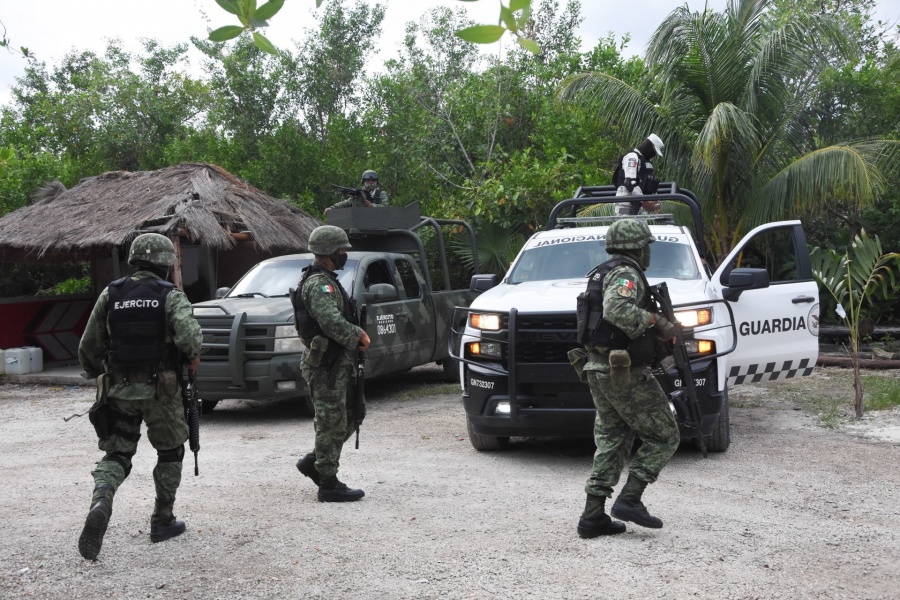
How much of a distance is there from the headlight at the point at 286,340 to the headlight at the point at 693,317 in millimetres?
3840

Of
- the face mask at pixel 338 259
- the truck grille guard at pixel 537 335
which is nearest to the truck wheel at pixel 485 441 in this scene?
the truck grille guard at pixel 537 335

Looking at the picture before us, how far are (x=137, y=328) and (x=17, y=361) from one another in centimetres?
1008

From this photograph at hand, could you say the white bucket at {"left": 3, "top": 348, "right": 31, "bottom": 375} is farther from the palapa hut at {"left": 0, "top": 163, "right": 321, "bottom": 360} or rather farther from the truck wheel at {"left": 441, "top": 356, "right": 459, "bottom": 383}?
the truck wheel at {"left": 441, "top": 356, "right": 459, "bottom": 383}

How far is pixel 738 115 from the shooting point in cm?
1261

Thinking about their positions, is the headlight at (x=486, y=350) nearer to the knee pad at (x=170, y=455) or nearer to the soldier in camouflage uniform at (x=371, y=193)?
the knee pad at (x=170, y=455)

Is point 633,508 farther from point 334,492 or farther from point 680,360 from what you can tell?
point 334,492

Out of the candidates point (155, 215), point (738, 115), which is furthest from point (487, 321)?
point (155, 215)

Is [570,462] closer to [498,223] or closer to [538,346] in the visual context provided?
[538,346]

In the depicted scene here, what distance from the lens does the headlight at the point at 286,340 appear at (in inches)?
348

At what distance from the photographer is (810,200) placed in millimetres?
12695

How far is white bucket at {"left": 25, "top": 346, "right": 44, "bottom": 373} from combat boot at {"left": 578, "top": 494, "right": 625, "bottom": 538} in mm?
11372

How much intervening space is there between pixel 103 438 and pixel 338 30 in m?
17.7

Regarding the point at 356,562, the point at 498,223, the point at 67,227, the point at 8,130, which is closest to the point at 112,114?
the point at 8,130

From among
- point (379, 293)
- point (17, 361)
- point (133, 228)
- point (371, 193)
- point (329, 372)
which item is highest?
point (371, 193)
